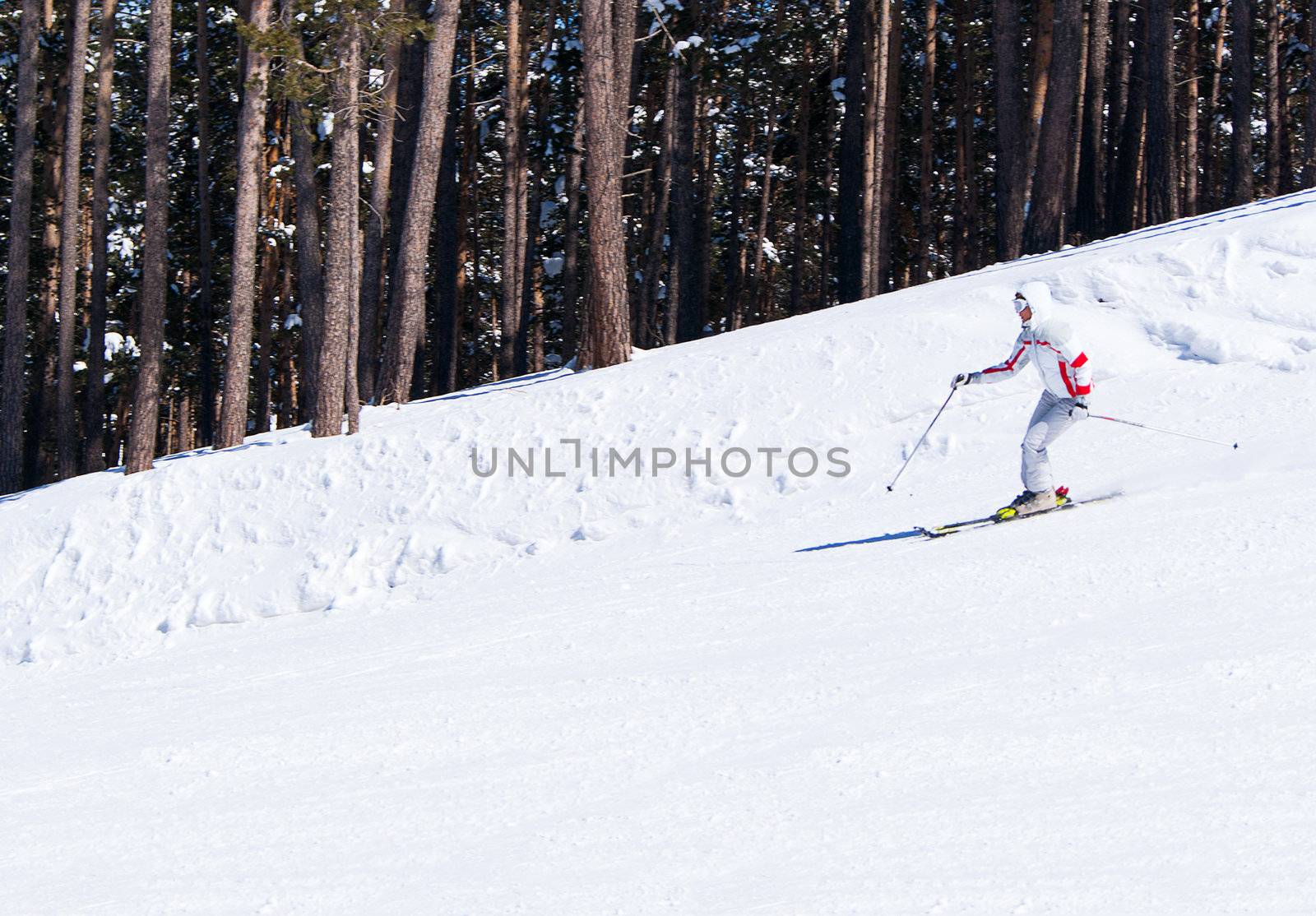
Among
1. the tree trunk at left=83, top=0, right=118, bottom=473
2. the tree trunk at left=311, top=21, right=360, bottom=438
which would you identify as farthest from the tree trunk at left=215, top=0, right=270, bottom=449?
the tree trunk at left=83, top=0, right=118, bottom=473

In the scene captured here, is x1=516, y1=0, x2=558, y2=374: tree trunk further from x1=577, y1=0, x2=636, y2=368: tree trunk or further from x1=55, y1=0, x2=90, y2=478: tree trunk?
x1=577, y1=0, x2=636, y2=368: tree trunk

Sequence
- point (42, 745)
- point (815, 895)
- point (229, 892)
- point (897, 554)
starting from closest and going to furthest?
1. point (815, 895)
2. point (229, 892)
3. point (42, 745)
4. point (897, 554)

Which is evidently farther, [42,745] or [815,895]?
[42,745]

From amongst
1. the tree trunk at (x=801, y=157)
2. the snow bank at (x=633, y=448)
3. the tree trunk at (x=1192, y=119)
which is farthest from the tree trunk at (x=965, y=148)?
the snow bank at (x=633, y=448)

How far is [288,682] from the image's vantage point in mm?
8188

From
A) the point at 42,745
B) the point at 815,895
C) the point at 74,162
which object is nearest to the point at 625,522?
the point at 42,745

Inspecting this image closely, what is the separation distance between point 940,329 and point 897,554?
4.37 m

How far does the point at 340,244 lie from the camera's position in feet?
45.0

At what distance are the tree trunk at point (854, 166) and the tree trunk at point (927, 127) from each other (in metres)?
3.33

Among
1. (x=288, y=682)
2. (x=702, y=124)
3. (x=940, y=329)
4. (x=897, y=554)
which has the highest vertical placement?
(x=702, y=124)

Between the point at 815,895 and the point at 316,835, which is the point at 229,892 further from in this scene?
the point at 815,895

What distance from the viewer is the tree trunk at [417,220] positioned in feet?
51.4

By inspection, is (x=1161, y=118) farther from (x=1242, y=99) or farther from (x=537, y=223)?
(x=537, y=223)

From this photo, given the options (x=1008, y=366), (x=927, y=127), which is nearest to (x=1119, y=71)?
(x=927, y=127)
